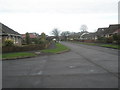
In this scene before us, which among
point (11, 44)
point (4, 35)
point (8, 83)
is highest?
point (4, 35)

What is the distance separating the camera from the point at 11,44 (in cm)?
2075

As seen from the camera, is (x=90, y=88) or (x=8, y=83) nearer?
(x=90, y=88)

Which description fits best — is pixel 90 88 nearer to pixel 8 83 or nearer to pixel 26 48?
pixel 8 83

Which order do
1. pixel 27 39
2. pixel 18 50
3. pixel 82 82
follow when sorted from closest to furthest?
pixel 82 82, pixel 18 50, pixel 27 39

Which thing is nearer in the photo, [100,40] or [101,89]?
[101,89]

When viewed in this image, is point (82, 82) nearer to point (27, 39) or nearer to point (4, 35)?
point (4, 35)

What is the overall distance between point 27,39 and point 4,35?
10528 mm

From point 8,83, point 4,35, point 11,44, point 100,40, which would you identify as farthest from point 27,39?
point 8,83

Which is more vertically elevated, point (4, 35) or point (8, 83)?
point (4, 35)

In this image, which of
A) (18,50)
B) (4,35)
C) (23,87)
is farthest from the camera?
(4,35)

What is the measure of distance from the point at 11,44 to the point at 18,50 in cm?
161

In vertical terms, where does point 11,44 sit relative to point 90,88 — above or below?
above

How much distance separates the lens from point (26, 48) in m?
21.1

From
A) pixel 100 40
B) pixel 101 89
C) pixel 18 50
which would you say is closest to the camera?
pixel 101 89
